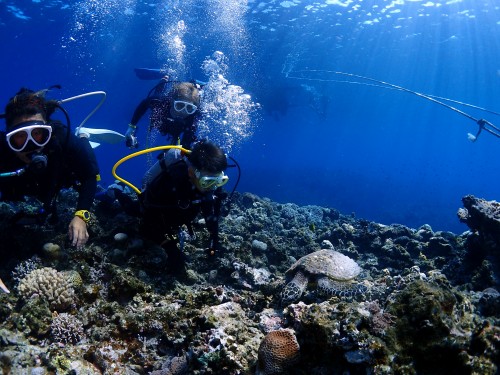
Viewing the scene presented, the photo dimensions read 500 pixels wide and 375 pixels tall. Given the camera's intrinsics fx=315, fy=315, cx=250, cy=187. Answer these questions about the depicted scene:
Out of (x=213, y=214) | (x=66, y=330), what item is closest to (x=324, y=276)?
(x=213, y=214)

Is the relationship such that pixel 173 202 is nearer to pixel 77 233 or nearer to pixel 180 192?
pixel 180 192

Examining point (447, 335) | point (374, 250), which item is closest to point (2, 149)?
point (447, 335)

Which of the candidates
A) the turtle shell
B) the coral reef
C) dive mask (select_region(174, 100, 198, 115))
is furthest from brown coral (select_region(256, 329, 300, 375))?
dive mask (select_region(174, 100, 198, 115))

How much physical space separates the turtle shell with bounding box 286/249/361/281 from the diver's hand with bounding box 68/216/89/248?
122 inches

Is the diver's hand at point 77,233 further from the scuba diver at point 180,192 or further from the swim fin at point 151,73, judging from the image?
the swim fin at point 151,73

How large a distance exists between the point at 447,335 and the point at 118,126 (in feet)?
314

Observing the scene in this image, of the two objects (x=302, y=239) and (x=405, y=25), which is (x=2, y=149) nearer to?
(x=302, y=239)

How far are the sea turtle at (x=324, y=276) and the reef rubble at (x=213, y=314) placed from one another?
0.45 feet

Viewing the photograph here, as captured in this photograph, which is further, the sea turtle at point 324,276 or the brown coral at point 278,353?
the sea turtle at point 324,276

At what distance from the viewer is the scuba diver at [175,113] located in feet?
27.0

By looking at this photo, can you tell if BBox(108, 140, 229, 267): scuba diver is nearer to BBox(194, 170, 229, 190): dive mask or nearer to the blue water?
BBox(194, 170, 229, 190): dive mask

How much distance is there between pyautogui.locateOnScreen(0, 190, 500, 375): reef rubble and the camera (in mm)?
2727

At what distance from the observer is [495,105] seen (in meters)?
69.8

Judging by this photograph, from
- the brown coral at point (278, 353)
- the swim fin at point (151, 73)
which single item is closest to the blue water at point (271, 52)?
the swim fin at point (151, 73)
